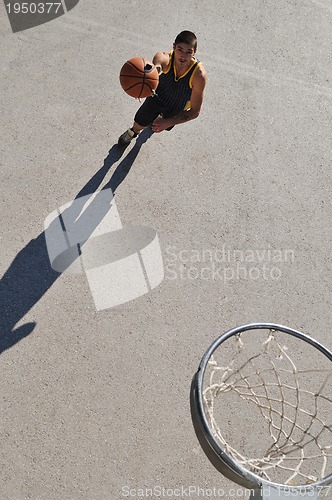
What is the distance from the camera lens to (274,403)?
572 centimetres

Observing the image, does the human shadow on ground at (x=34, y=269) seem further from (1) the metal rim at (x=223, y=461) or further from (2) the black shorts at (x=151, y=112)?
(1) the metal rim at (x=223, y=461)

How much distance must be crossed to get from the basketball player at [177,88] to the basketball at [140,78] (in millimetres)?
108

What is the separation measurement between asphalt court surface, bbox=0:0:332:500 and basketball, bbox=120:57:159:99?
1087mm

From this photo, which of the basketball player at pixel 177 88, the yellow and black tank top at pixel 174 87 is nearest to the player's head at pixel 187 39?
the basketball player at pixel 177 88

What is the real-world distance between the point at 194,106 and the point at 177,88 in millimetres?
227

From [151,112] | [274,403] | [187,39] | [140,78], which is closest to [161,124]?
[151,112]

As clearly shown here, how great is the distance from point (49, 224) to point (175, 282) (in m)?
1.35

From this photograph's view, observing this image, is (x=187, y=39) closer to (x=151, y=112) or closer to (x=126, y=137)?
(x=151, y=112)

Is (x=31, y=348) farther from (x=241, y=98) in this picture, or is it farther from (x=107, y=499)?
(x=241, y=98)

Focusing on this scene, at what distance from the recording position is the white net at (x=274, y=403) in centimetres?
548

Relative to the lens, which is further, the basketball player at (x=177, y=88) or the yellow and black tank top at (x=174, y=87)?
the yellow and black tank top at (x=174, y=87)

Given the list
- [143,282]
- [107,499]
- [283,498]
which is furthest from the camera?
[143,282]

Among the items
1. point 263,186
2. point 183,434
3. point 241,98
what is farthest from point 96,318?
point 241,98

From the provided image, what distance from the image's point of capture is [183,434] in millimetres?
5617
